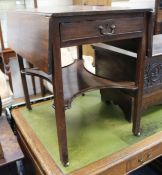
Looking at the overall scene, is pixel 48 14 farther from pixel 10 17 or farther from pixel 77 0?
pixel 77 0

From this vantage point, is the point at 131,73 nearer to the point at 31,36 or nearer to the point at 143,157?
the point at 143,157

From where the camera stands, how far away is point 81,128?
1057mm

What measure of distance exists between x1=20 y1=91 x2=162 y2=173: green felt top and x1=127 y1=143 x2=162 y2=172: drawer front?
6 cm

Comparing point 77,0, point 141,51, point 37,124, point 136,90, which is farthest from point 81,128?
point 77,0

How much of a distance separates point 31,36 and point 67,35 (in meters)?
0.17

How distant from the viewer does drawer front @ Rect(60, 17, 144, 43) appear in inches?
26.1

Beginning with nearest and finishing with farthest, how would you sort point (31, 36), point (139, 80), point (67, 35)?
point (67, 35) < point (31, 36) < point (139, 80)

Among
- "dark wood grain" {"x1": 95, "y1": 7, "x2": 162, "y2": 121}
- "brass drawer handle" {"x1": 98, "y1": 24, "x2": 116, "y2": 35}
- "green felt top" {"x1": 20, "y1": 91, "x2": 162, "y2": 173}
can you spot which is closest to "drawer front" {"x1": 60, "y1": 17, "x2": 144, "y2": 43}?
"brass drawer handle" {"x1": 98, "y1": 24, "x2": 116, "y2": 35}

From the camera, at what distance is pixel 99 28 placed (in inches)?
28.2

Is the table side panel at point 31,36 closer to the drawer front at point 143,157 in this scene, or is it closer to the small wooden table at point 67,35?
the small wooden table at point 67,35

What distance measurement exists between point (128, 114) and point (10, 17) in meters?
0.71

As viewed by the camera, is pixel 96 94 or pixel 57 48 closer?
pixel 57 48

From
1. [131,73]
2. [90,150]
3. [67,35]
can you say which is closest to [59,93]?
[67,35]

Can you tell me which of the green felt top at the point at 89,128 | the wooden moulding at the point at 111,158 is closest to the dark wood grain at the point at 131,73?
the green felt top at the point at 89,128
